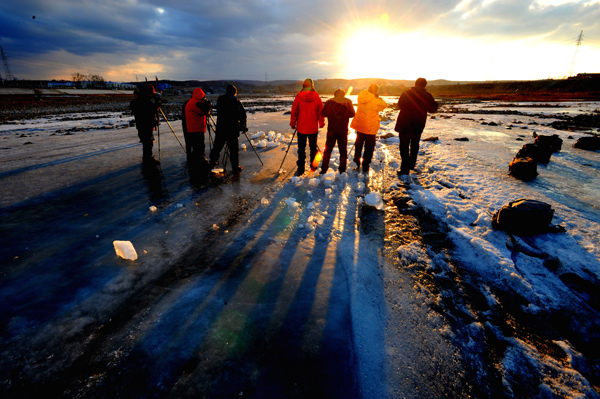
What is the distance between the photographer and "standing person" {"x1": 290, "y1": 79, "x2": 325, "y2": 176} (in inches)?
242

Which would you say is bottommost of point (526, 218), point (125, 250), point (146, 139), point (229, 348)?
point (229, 348)

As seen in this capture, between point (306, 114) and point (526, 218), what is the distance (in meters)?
4.83

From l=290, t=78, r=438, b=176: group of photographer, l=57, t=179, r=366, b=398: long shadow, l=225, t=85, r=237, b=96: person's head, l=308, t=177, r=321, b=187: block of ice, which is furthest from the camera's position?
l=290, t=78, r=438, b=176: group of photographer

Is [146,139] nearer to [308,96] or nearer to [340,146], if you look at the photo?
[308,96]

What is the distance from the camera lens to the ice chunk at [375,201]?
4684 mm

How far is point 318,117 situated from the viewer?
21.1 feet

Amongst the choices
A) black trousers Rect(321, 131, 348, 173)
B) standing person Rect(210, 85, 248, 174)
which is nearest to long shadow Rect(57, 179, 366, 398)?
black trousers Rect(321, 131, 348, 173)

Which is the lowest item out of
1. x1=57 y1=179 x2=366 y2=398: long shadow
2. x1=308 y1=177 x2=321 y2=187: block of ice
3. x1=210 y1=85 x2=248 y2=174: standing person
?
x1=57 y1=179 x2=366 y2=398: long shadow

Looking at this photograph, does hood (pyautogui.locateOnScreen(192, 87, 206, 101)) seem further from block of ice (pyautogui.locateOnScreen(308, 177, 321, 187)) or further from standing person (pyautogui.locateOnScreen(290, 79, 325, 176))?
block of ice (pyautogui.locateOnScreen(308, 177, 321, 187))

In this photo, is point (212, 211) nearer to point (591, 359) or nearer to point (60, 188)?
point (60, 188)

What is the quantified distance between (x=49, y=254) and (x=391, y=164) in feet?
25.2

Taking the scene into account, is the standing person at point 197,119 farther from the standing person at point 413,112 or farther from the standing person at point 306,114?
the standing person at point 413,112

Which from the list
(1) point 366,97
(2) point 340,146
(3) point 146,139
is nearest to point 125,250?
(2) point 340,146

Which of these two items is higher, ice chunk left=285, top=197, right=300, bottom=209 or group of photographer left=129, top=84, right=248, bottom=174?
group of photographer left=129, top=84, right=248, bottom=174
